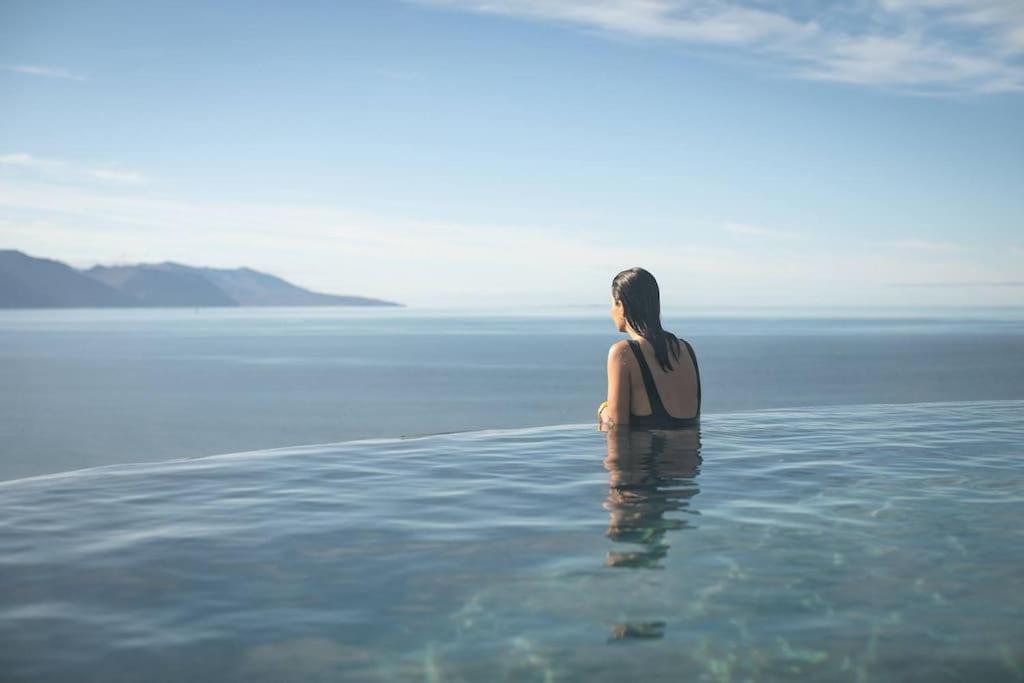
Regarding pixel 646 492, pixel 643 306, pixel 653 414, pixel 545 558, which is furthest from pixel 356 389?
pixel 545 558

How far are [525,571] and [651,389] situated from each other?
401 centimetres

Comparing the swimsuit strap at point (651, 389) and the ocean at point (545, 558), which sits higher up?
the swimsuit strap at point (651, 389)

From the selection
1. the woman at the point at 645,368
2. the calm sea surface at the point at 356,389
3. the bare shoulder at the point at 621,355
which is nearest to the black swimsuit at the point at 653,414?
the woman at the point at 645,368

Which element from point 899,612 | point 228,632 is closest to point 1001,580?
point 899,612

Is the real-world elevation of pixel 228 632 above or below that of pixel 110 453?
above

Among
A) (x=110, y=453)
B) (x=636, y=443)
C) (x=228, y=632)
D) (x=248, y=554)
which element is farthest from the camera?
(x=110, y=453)

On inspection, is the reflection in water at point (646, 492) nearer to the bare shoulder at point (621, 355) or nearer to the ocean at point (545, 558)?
the ocean at point (545, 558)

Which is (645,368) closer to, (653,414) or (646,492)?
(653,414)

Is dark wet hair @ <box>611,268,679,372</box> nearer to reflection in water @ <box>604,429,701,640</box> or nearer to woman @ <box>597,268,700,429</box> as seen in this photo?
woman @ <box>597,268,700,429</box>

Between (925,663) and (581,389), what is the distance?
148ft

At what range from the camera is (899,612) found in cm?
499

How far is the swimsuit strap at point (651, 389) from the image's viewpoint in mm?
9211

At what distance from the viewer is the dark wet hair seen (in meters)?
9.05

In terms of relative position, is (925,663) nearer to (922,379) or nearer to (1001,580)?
(1001,580)
